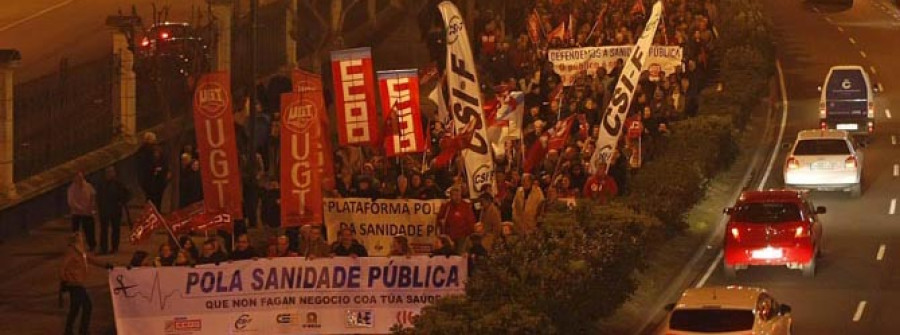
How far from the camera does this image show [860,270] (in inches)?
1223

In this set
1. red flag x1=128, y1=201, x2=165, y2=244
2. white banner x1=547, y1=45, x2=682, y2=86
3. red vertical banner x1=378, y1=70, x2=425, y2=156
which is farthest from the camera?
white banner x1=547, y1=45, x2=682, y2=86

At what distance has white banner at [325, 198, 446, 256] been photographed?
27.2 m

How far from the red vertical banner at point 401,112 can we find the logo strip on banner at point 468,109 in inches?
27.1

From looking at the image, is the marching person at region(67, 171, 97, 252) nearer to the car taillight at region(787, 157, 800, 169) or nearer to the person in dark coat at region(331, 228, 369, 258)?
the person in dark coat at region(331, 228, 369, 258)

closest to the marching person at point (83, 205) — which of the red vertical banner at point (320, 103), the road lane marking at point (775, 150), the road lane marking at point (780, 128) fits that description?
the red vertical banner at point (320, 103)

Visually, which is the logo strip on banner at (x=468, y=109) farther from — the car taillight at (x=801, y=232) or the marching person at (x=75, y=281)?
the marching person at (x=75, y=281)

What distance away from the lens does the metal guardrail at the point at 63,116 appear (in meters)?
31.7

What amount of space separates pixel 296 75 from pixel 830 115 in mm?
21424

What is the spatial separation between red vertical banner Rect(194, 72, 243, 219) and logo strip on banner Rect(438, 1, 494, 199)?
185 inches

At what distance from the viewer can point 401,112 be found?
29.3m

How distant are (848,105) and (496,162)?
15.5 m

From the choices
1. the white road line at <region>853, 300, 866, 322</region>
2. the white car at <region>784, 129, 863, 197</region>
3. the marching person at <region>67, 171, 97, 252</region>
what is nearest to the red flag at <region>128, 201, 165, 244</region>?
the marching person at <region>67, 171, 97, 252</region>

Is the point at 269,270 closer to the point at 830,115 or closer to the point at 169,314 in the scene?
the point at 169,314

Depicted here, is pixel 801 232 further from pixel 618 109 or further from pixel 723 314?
pixel 723 314
